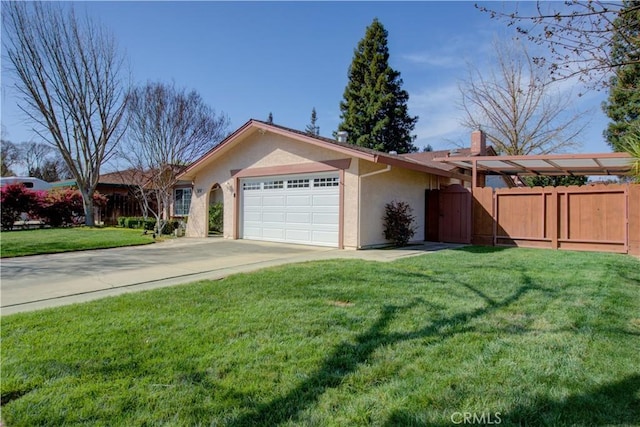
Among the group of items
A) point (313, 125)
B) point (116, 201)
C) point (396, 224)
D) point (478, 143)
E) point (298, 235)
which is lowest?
point (298, 235)

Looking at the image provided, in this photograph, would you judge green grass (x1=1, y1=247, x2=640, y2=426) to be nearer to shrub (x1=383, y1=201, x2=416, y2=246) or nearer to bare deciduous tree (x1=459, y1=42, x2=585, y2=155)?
shrub (x1=383, y1=201, x2=416, y2=246)

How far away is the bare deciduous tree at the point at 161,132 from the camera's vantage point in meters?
18.1

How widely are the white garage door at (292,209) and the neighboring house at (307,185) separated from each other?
3cm

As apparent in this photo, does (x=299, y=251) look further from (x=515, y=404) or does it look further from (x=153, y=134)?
(x=153, y=134)

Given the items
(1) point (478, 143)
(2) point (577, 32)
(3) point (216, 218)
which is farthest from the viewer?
(3) point (216, 218)

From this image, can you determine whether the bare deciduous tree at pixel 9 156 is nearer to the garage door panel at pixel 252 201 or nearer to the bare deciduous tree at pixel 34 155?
the bare deciduous tree at pixel 34 155

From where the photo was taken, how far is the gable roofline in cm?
1079

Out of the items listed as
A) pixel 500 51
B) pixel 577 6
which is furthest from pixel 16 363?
pixel 500 51

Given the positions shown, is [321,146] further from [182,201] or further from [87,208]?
[87,208]

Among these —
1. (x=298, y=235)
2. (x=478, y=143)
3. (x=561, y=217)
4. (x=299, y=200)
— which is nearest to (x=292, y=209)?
(x=299, y=200)

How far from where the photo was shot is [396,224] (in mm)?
11938

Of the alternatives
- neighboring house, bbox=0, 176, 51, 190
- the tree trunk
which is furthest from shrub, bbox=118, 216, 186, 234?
neighboring house, bbox=0, 176, 51, 190

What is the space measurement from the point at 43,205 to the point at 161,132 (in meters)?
7.68

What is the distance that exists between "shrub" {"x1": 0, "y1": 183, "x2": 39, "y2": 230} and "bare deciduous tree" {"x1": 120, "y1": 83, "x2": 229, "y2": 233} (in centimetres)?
487
